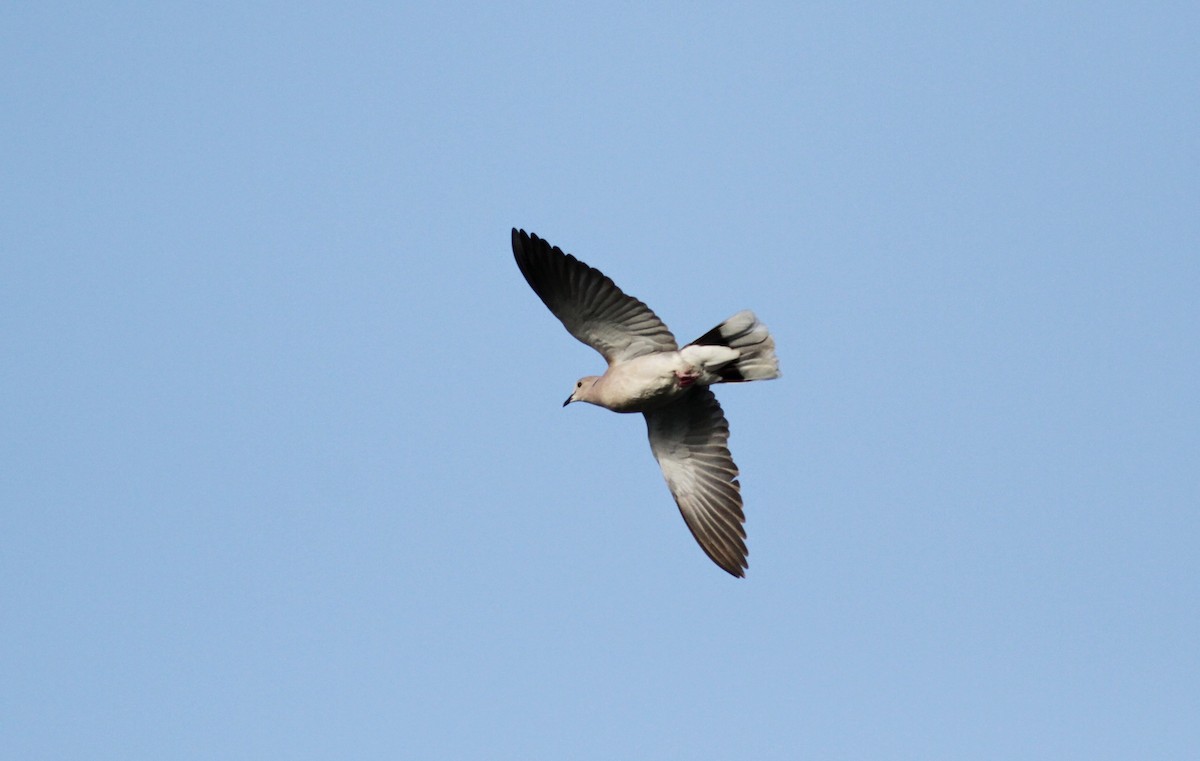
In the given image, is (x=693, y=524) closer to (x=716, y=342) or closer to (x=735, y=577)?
(x=735, y=577)

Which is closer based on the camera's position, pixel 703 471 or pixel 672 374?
pixel 672 374

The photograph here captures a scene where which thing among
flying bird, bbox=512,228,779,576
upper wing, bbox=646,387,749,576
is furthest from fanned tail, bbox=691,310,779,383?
upper wing, bbox=646,387,749,576

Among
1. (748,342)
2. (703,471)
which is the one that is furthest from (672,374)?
(703,471)

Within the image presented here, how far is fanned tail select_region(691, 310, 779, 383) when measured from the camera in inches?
461

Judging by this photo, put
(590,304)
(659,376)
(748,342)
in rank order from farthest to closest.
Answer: (748,342)
(659,376)
(590,304)

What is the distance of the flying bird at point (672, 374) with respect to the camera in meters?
11.4

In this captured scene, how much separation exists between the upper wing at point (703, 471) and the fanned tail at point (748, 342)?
63 centimetres

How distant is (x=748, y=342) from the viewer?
11.8 meters

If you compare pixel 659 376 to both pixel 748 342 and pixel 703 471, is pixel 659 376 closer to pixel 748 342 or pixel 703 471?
pixel 748 342

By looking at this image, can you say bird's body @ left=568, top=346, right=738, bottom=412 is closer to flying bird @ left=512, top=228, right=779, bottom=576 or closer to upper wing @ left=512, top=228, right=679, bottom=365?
flying bird @ left=512, top=228, right=779, bottom=576

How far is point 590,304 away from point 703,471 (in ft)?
6.84

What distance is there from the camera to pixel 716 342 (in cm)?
1176

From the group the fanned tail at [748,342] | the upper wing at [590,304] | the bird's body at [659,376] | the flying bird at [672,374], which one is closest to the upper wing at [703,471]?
the flying bird at [672,374]

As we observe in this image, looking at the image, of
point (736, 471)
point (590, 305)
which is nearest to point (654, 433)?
point (736, 471)
